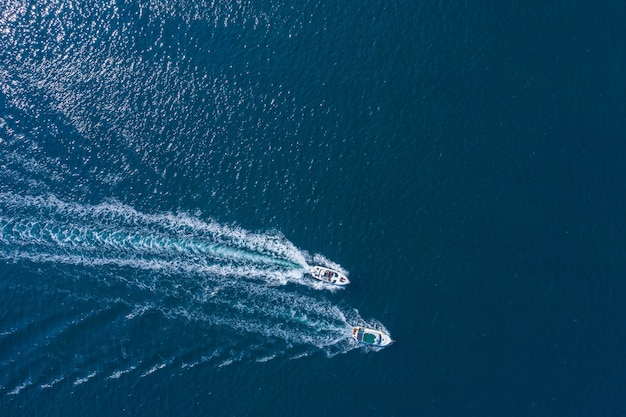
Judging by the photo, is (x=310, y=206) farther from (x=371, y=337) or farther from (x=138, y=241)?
(x=138, y=241)

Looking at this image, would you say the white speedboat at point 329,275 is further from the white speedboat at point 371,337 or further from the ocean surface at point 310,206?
the white speedboat at point 371,337

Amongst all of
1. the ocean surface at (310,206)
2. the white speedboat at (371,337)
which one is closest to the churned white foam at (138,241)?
the ocean surface at (310,206)

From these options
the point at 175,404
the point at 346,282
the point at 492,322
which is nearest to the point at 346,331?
the point at 346,282

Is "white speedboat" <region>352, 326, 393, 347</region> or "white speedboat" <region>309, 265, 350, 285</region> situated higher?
"white speedboat" <region>309, 265, 350, 285</region>

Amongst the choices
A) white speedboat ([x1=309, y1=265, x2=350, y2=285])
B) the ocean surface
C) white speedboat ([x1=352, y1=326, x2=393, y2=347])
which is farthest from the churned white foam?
white speedboat ([x1=352, y1=326, x2=393, y2=347])

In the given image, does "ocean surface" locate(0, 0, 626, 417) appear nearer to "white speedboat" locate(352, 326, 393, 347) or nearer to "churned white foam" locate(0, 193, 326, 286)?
"churned white foam" locate(0, 193, 326, 286)

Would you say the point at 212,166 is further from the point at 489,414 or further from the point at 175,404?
the point at 489,414
